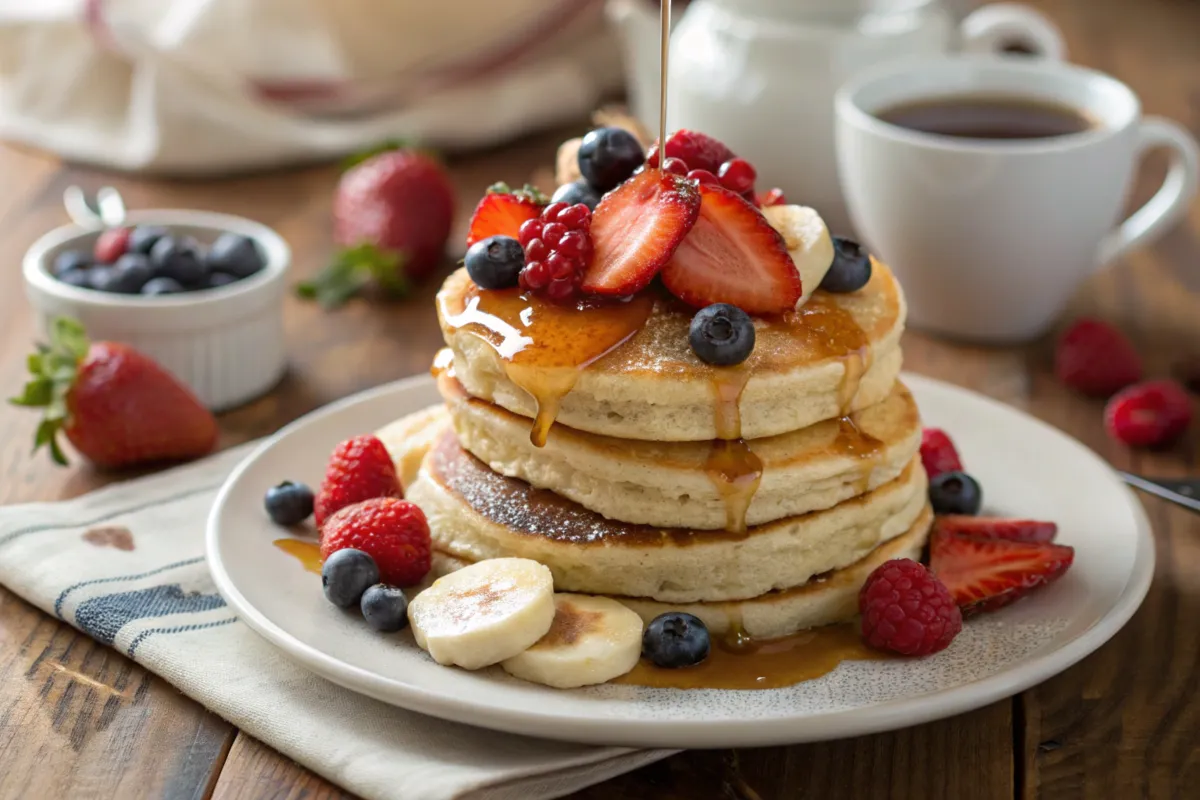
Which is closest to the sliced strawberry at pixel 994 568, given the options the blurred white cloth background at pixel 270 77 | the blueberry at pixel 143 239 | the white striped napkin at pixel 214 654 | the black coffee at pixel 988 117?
the white striped napkin at pixel 214 654

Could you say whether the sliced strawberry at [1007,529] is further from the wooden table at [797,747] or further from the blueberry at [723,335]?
the blueberry at [723,335]

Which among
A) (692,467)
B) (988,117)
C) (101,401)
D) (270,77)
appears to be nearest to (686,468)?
(692,467)

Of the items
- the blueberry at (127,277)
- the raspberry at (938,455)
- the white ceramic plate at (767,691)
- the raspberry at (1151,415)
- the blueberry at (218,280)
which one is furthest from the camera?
the blueberry at (218,280)

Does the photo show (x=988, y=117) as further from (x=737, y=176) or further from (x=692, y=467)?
(x=692, y=467)

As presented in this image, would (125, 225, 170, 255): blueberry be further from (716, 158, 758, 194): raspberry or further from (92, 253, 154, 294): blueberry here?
(716, 158, 758, 194): raspberry

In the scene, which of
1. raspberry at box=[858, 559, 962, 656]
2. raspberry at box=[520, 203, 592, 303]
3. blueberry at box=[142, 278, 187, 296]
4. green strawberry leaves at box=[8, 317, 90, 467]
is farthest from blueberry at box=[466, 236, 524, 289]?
blueberry at box=[142, 278, 187, 296]
